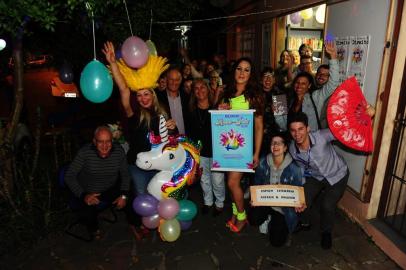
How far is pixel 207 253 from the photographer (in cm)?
380

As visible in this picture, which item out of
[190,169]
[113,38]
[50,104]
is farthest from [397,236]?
[50,104]

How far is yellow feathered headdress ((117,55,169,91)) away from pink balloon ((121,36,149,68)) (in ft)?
0.20

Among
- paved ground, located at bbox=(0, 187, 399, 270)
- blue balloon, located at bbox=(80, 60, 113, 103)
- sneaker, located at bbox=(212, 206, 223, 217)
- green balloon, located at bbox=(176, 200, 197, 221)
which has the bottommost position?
paved ground, located at bbox=(0, 187, 399, 270)

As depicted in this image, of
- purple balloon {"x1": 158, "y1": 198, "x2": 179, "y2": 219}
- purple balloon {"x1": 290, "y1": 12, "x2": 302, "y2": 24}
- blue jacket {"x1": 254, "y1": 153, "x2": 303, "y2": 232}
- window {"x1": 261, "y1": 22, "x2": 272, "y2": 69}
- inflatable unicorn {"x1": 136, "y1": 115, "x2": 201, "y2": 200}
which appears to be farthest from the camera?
window {"x1": 261, "y1": 22, "x2": 272, "y2": 69}

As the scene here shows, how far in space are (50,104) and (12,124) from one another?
32.4 feet

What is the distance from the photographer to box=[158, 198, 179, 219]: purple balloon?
3.65 metres

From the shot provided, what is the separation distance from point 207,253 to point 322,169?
1714 mm

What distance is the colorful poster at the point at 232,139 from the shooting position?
12.0ft

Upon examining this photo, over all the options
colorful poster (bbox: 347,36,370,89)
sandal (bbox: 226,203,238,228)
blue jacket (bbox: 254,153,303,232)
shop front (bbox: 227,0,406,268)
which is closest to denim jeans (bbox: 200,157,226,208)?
sandal (bbox: 226,203,238,228)

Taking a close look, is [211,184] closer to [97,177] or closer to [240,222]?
[240,222]

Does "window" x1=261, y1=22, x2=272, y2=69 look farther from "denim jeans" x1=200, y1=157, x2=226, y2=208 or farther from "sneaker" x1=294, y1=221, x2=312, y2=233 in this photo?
"sneaker" x1=294, y1=221, x2=312, y2=233

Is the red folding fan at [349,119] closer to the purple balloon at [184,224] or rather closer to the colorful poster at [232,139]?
the colorful poster at [232,139]

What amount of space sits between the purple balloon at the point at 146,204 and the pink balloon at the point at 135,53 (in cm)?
158

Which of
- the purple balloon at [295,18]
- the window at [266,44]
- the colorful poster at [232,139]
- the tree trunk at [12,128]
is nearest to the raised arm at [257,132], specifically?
the colorful poster at [232,139]
